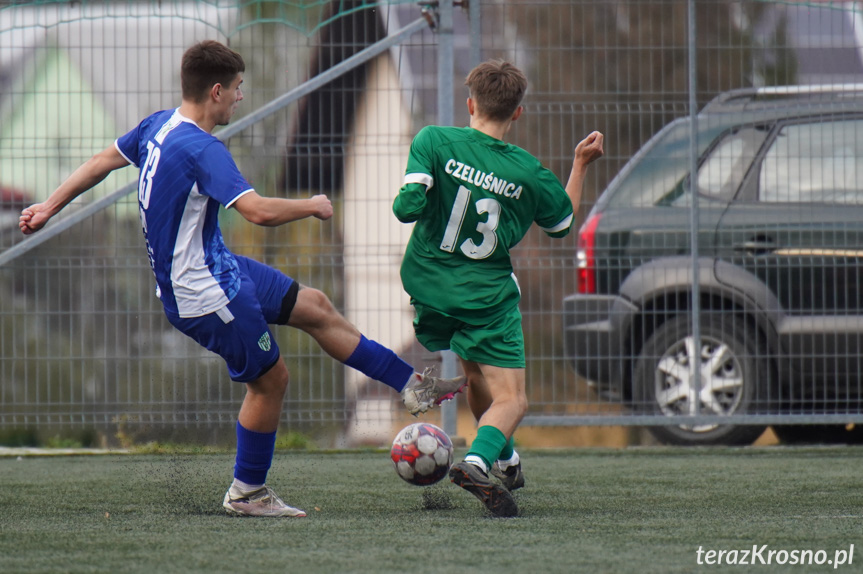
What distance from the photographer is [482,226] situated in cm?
423

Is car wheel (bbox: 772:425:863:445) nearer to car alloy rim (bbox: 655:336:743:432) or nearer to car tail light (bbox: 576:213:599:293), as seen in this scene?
car alloy rim (bbox: 655:336:743:432)

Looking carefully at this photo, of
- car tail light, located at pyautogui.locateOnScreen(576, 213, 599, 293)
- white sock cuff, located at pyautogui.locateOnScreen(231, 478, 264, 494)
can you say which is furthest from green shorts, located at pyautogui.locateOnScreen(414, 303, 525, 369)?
car tail light, located at pyautogui.locateOnScreen(576, 213, 599, 293)

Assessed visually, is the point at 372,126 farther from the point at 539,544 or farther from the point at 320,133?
the point at 539,544

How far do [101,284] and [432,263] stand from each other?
3.36m

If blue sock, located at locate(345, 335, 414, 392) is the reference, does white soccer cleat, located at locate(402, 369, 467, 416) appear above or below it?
below

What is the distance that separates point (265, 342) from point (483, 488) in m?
0.87

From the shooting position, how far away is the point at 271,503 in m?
4.11

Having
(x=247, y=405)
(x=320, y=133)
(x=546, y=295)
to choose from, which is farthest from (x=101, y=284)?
(x=247, y=405)

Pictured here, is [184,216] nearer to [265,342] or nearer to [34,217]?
[265,342]

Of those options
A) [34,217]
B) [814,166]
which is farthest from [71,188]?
[814,166]

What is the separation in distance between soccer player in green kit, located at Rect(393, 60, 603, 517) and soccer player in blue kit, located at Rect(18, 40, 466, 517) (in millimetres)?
196

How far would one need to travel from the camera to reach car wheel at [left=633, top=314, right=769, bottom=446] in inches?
271

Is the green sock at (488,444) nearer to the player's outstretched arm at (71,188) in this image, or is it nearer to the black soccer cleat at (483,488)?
the black soccer cleat at (483,488)

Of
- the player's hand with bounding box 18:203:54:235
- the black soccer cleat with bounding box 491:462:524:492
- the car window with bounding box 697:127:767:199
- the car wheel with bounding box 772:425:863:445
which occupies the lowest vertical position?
the car wheel with bounding box 772:425:863:445
